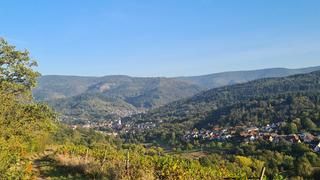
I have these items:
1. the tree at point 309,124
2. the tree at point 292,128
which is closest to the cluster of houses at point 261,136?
the tree at point 292,128

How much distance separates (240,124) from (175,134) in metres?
19.8

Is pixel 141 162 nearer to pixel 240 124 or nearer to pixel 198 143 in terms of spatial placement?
pixel 198 143

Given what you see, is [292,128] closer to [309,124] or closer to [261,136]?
[309,124]

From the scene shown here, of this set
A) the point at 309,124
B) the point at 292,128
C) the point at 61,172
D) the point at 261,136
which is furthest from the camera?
the point at 309,124

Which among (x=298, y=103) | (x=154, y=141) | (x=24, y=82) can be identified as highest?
(x=24, y=82)

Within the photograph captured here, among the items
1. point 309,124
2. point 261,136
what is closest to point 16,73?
point 261,136

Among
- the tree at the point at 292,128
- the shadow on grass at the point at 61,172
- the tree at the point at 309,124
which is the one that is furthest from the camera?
the tree at the point at 309,124

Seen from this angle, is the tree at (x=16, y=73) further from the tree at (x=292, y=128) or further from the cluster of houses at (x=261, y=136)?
the tree at (x=292, y=128)

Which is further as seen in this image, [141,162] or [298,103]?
[298,103]

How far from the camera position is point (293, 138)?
77500 millimetres

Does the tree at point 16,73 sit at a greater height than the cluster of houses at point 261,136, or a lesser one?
greater

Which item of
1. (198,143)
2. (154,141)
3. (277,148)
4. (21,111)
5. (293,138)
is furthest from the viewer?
(154,141)

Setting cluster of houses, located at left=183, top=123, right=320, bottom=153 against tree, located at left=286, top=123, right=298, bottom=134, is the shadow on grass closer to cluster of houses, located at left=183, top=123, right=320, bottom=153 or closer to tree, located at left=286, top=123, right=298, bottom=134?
cluster of houses, located at left=183, top=123, right=320, bottom=153

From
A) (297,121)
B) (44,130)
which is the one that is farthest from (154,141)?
(44,130)
